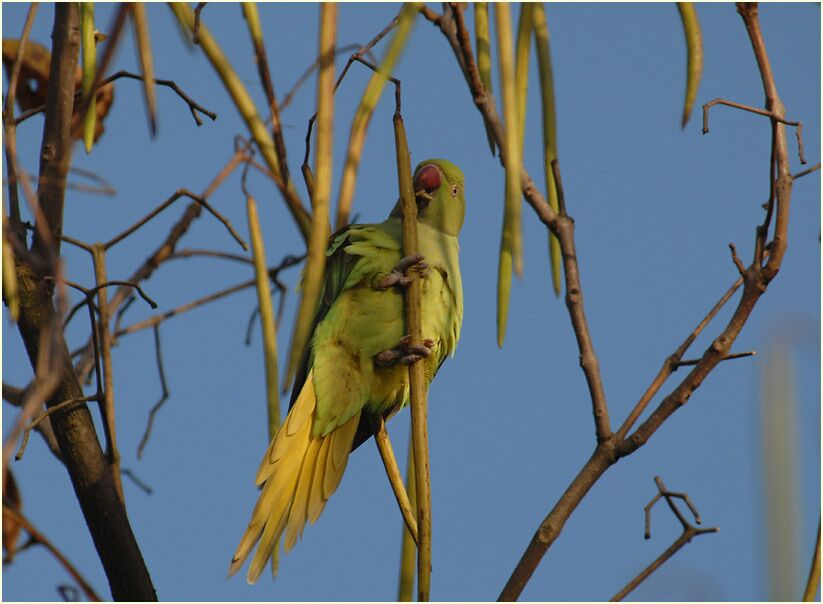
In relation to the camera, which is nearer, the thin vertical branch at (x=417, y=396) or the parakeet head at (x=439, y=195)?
the thin vertical branch at (x=417, y=396)

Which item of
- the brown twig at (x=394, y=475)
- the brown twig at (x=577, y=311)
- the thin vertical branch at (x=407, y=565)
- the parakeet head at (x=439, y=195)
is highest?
the parakeet head at (x=439, y=195)

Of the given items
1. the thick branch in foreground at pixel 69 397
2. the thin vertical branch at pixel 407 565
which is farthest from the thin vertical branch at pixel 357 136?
the thick branch in foreground at pixel 69 397

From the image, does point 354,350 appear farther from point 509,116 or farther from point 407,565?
point 509,116

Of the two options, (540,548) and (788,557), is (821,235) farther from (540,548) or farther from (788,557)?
(788,557)

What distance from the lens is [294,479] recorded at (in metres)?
2.35

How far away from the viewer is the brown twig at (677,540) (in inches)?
55.7

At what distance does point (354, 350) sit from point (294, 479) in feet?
1.29

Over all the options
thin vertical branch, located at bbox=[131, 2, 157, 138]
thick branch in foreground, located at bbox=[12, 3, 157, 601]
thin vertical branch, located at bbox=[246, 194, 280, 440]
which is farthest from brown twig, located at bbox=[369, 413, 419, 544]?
thin vertical branch, located at bbox=[131, 2, 157, 138]

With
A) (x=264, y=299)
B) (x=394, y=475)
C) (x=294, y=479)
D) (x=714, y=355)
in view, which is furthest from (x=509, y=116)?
(x=294, y=479)

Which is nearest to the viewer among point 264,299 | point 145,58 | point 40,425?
point 145,58

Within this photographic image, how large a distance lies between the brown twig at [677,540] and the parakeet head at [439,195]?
4.61 feet

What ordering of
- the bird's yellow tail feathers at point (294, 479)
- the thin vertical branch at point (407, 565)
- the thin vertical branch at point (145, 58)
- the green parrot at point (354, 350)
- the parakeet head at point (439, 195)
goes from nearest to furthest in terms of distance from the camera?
1. the thin vertical branch at point (145, 58)
2. the thin vertical branch at point (407, 565)
3. the bird's yellow tail feathers at point (294, 479)
4. the green parrot at point (354, 350)
5. the parakeet head at point (439, 195)

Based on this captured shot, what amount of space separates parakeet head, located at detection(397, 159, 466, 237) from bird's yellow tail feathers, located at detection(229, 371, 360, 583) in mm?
644

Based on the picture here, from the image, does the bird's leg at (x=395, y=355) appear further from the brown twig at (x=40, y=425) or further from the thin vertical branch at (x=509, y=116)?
the thin vertical branch at (x=509, y=116)
